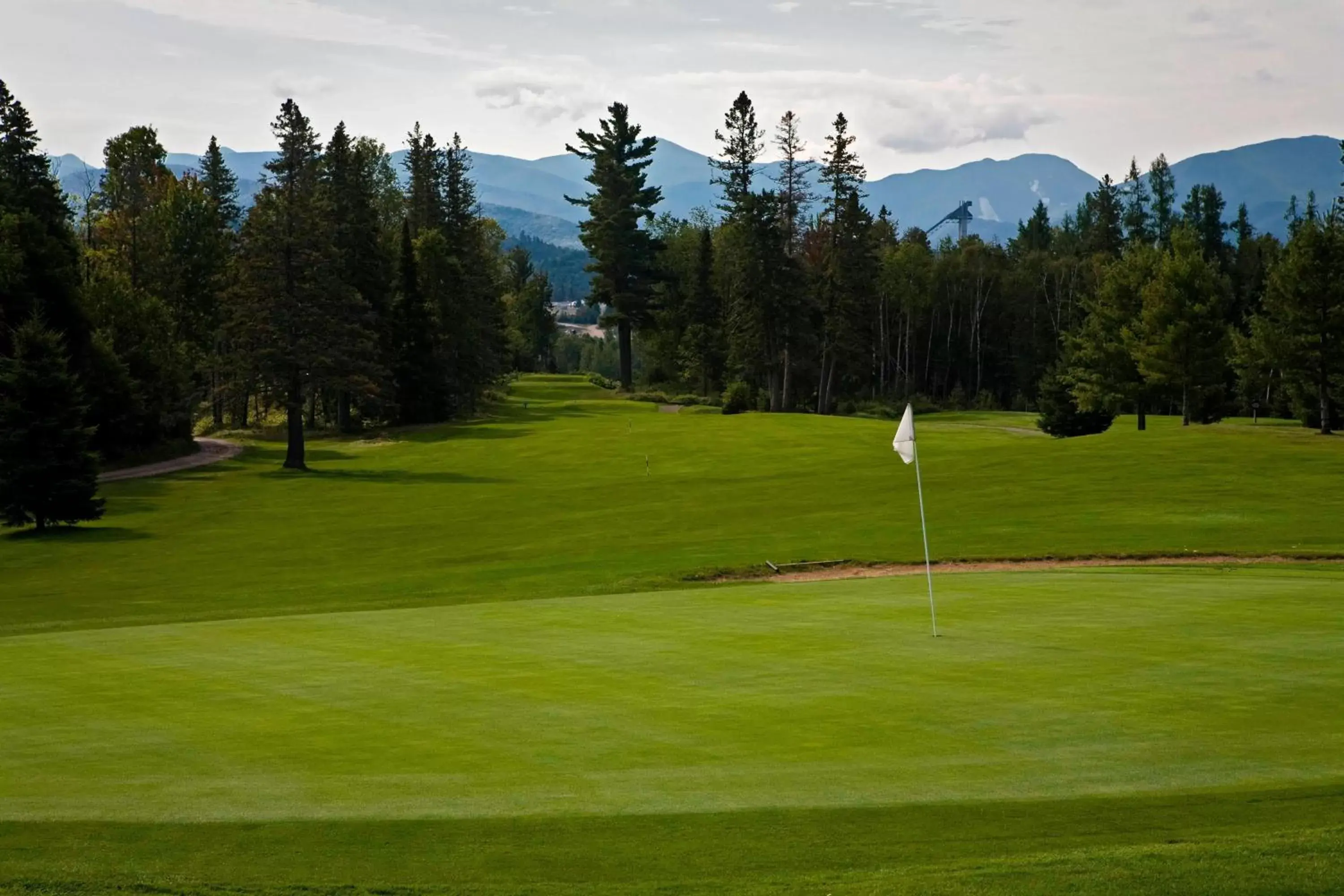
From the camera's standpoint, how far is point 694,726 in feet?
40.1

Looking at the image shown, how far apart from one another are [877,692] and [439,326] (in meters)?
77.2

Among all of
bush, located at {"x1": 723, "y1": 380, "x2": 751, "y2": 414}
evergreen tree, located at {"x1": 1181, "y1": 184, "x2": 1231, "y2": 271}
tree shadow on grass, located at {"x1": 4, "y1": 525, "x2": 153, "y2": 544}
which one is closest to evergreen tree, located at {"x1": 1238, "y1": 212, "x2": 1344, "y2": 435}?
bush, located at {"x1": 723, "y1": 380, "x2": 751, "y2": 414}

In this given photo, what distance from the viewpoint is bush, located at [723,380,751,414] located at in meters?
81.8

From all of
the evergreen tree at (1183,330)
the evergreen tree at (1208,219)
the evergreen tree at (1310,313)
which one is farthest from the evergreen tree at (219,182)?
the evergreen tree at (1208,219)

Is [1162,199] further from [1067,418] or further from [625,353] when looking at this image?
[1067,418]

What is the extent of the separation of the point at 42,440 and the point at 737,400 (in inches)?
1879

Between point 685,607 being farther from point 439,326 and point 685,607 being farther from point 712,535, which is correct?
point 439,326

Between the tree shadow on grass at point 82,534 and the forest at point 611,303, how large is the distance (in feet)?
2.43

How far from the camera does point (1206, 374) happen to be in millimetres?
62656

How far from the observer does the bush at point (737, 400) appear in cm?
8181

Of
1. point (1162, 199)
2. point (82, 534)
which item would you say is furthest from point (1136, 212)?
point (82, 534)

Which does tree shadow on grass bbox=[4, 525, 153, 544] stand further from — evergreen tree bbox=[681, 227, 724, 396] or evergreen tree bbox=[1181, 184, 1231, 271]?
evergreen tree bbox=[1181, 184, 1231, 271]

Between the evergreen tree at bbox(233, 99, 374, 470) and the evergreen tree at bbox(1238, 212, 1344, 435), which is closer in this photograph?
the evergreen tree at bbox(1238, 212, 1344, 435)

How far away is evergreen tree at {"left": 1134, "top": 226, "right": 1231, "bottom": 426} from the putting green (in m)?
44.6
